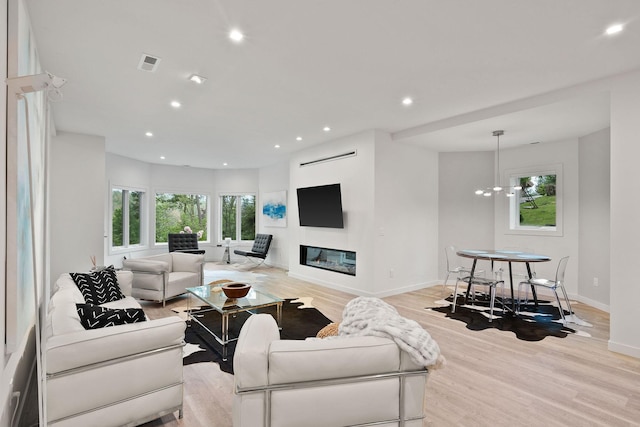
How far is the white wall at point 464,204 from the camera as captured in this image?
20.4ft

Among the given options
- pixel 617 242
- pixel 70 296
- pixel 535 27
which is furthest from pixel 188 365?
pixel 617 242

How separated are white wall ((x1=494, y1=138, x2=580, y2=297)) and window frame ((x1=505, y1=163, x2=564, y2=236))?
0.12 feet

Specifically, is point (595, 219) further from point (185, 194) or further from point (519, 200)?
point (185, 194)

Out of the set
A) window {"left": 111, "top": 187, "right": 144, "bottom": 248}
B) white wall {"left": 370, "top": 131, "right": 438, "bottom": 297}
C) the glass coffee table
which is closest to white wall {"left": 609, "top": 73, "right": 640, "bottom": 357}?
white wall {"left": 370, "top": 131, "right": 438, "bottom": 297}

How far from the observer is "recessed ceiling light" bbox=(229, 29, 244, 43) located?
2.52 meters

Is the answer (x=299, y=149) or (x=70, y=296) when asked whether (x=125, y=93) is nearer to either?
(x=70, y=296)

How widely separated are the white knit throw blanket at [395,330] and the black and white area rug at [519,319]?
251 centimetres

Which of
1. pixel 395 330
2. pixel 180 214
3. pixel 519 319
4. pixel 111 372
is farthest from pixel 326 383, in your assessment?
pixel 180 214

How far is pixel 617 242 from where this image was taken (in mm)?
3191

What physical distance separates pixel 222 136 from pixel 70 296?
3.68 m

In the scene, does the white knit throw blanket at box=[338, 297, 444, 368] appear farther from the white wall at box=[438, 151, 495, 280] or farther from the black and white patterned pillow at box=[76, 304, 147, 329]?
the white wall at box=[438, 151, 495, 280]

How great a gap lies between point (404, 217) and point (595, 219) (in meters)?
2.77

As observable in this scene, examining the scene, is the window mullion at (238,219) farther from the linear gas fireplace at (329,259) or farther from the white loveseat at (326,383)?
the white loveseat at (326,383)

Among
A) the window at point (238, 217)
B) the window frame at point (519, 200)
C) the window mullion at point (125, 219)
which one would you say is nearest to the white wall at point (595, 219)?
the window frame at point (519, 200)
